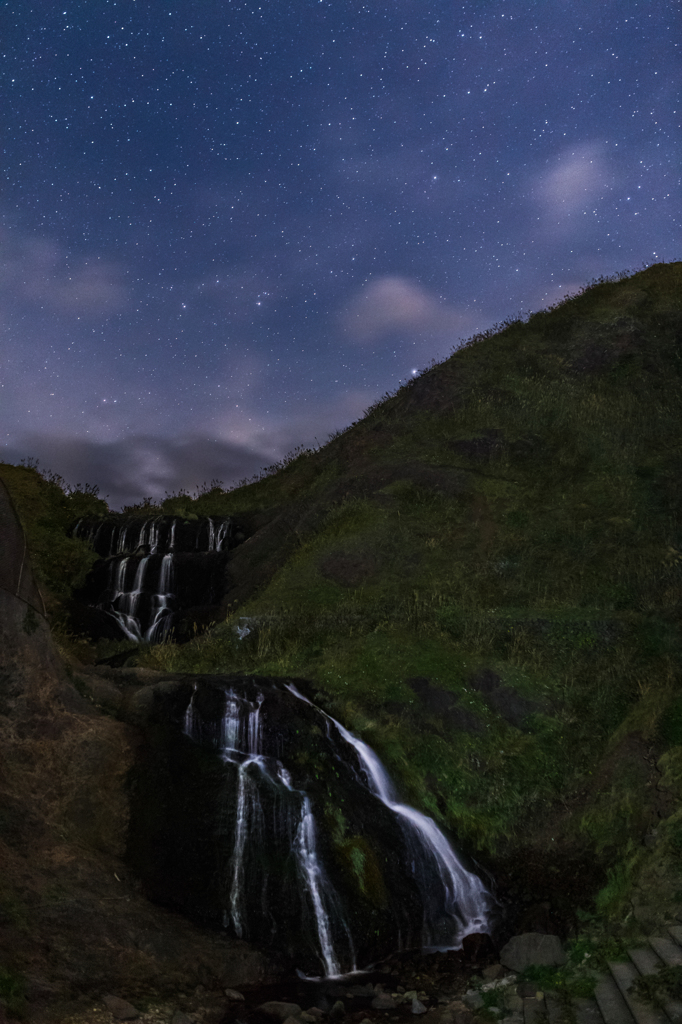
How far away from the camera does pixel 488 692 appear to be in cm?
1484

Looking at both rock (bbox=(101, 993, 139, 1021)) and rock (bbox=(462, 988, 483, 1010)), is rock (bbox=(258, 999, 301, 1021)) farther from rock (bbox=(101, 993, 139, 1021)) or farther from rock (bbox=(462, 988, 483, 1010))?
rock (bbox=(462, 988, 483, 1010))

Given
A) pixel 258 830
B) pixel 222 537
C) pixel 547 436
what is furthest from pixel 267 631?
pixel 547 436

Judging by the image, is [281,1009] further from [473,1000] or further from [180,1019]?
[473,1000]

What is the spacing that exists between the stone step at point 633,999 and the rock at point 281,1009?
368 centimetres

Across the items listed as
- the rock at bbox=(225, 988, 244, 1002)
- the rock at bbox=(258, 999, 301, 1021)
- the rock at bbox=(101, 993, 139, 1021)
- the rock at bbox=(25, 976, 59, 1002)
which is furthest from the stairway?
the rock at bbox=(25, 976, 59, 1002)

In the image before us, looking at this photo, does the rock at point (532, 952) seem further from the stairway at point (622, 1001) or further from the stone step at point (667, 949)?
the stone step at point (667, 949)

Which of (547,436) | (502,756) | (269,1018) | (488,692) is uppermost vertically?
(547,436)

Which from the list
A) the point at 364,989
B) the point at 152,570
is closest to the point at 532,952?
the point at 364,989

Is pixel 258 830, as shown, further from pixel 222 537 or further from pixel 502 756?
pixel 222 537

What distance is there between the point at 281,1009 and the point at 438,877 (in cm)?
376

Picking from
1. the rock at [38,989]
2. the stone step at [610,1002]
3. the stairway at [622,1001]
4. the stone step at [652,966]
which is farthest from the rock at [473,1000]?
the rock at [38,989]

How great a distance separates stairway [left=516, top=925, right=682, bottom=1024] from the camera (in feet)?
22.0

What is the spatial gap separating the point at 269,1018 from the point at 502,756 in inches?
271

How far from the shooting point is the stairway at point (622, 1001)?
670 centimetres
